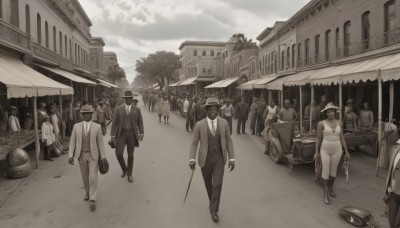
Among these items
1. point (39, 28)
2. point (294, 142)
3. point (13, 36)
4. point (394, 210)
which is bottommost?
point (394, 210)

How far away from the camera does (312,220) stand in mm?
5379

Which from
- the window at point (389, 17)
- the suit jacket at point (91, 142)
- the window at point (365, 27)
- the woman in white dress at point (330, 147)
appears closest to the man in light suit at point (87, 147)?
the suit jacket at point (91, 142)

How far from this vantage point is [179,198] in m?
6.47

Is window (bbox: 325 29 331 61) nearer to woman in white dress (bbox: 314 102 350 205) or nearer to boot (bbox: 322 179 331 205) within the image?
woman in white dress (bbox: 314 102 350 205)

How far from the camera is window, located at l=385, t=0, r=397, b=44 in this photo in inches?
573

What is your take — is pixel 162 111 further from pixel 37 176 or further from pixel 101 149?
pixel 101 149

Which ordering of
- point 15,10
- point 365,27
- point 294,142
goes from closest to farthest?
point 294,142 < point 15,10 < point 365,27

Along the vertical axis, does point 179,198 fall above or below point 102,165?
below

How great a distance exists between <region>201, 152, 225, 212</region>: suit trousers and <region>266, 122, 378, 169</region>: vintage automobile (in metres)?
3.36

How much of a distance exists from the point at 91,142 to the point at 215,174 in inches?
87.7

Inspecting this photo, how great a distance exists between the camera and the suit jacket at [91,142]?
19.4 feet

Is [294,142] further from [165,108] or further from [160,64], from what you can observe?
[160,64]

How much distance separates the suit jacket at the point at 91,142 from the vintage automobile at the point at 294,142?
4.57 m

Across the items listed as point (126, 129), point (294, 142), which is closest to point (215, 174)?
point (126, 129)
